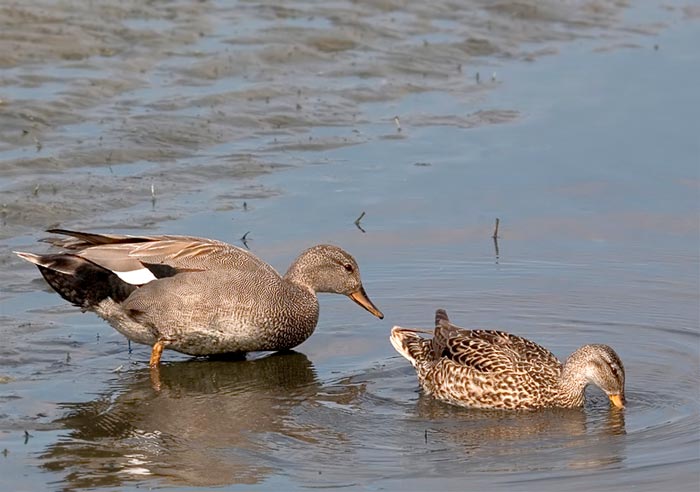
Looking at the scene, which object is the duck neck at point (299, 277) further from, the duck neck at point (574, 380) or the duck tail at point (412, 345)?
the duck neck at point (574, 380)

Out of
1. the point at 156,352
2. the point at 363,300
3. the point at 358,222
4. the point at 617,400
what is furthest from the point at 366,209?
the point at 617,400

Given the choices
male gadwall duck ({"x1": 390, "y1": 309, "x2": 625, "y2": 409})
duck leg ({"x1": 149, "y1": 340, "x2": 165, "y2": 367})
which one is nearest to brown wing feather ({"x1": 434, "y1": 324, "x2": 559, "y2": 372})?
male gadwall duck ({"x1": 390, "y1": 309, "x2": 625, "y2": 409})

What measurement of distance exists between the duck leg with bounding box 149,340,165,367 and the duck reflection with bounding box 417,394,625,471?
1694 millimetres

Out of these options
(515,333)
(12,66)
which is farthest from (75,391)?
(12,66)

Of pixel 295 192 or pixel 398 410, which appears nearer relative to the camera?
pixel 398 410

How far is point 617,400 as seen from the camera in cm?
905

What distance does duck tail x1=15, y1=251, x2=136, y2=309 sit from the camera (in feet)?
32.7

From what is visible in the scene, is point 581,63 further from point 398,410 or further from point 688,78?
point 398,410

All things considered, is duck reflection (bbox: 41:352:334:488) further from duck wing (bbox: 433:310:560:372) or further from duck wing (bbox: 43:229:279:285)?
duck wing (bbox: 433:310:560:372)

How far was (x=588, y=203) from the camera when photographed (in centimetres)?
1282

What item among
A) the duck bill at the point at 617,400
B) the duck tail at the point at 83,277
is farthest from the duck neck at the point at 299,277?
the duck bill at the point at 617,400

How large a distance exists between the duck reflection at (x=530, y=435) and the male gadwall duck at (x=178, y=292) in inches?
49.6

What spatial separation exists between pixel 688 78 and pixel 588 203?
13.1 feet

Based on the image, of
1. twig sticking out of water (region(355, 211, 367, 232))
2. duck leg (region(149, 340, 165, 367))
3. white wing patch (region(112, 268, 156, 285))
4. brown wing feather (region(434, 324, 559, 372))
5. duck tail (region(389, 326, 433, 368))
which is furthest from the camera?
twig sticking out of water (region(355, 211, 367, 232))
